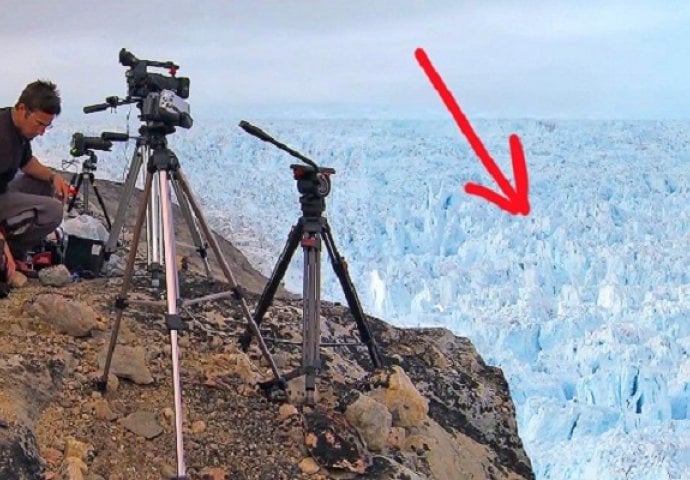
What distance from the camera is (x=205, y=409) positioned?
6.36 feet

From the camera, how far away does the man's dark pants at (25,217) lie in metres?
2.42

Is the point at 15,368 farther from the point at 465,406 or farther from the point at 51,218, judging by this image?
the point at 465,406

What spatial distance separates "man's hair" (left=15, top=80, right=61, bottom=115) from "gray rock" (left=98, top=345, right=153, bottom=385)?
0.68 metres

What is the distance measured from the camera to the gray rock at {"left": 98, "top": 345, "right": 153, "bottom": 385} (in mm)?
1965

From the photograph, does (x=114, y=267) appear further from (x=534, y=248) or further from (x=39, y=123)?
(x=534, y=248)

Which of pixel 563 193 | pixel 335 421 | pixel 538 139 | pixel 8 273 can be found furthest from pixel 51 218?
pixel 538 139

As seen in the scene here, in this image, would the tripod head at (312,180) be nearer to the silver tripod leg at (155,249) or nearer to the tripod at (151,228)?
the tripod at (151,228)

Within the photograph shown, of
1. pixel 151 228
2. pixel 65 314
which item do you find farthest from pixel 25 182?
pixel 65 314

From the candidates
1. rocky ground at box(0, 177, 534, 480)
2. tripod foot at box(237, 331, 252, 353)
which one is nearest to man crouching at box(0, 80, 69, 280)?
rocky ground at box(0, 177, 534, 480)

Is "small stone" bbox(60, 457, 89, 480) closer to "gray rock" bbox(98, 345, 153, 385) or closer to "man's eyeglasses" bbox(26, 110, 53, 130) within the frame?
"gray rock" bbox(98, 345, 153, 385)

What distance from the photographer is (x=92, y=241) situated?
9.35 ft

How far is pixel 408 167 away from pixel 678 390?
20.4 feet

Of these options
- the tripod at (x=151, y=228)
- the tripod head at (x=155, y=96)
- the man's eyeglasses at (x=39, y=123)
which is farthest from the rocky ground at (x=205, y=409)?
the tripod head at (x=155, y=96)

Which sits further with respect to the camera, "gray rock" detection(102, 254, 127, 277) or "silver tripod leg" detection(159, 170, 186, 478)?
"gray rock" detection(102, 254, 127, 277)
